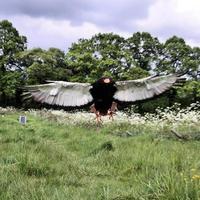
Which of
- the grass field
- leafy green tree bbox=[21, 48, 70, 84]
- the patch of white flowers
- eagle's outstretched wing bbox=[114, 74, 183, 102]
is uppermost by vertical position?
leafy green tree bbox=[21, 48, 70, 84]

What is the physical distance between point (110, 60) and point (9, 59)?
8831mm

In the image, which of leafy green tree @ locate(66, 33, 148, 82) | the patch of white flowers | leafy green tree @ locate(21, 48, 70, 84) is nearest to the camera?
the patch of white flowers

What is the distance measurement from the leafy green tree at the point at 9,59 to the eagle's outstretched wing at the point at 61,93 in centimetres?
3146

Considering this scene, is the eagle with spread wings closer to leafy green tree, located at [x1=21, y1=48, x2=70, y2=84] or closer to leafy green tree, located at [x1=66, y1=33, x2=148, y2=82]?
leafy green tree, located at [x1=21, y1=48, x2=70, y2=84]

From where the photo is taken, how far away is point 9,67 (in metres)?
41.6

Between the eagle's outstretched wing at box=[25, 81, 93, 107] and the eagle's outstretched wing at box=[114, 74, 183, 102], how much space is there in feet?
1.34

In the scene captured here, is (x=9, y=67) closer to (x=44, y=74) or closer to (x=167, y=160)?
(x=44, y=74)

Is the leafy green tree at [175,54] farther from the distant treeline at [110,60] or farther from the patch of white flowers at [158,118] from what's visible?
the patch of white flowers at [158,118]

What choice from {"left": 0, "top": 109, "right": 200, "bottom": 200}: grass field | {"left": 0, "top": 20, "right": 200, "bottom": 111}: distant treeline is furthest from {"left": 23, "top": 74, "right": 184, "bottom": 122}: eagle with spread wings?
{"left": 0, "top": 20, "right": 200, "bottom": 111}: distant treeline

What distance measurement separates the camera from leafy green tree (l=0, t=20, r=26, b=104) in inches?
1518

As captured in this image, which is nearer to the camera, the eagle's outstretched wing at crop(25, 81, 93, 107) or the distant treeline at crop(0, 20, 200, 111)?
the eagle's outstretched wing at crop(25, 81, 93, 107)

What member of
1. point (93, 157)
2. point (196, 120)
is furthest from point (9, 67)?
point (93, 157)

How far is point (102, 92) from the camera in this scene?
20.9ft

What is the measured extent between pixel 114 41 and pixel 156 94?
3486 cm
